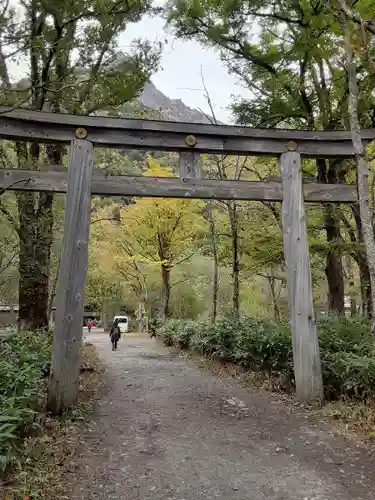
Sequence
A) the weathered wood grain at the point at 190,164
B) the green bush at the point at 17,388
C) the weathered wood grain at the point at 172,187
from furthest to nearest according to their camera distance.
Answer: the weathered wood grain at the point at 190,164 → the weathered wood grain at the point at 172,187 → the green bush at the point at 17,388

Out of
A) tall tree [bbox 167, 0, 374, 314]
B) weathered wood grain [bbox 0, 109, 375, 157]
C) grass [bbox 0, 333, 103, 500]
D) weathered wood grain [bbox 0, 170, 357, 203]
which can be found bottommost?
grass [bbox 0, 333, 103, 500]

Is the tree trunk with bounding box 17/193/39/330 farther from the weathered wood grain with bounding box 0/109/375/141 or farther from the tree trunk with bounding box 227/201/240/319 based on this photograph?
the tree trunk with bounding box 227/201/240/319

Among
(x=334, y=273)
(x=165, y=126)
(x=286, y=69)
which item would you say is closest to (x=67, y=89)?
(x=165, y=126)

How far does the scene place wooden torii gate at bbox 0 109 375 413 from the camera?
6297 millimetres

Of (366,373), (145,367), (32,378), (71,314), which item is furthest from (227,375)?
(32,378)

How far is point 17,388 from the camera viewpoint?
193 inches

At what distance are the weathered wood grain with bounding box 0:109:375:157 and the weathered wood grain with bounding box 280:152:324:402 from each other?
41cm

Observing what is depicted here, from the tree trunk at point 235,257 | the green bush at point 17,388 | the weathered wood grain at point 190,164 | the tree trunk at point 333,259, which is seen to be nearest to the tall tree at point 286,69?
the tree trunk at point 333,259

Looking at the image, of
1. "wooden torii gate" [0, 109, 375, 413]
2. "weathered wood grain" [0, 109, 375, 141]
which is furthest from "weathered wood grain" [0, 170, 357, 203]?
"weathered wood grain" [0, 109, 375, 141]

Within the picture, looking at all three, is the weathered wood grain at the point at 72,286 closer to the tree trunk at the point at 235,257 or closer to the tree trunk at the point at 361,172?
the tree trunk at the point at 361,172

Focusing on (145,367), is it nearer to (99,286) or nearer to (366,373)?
(366,373)

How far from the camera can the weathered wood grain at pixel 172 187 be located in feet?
21.3

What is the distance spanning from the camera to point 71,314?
20.5 feet

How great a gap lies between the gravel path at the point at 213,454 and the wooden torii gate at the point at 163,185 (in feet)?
3.52
